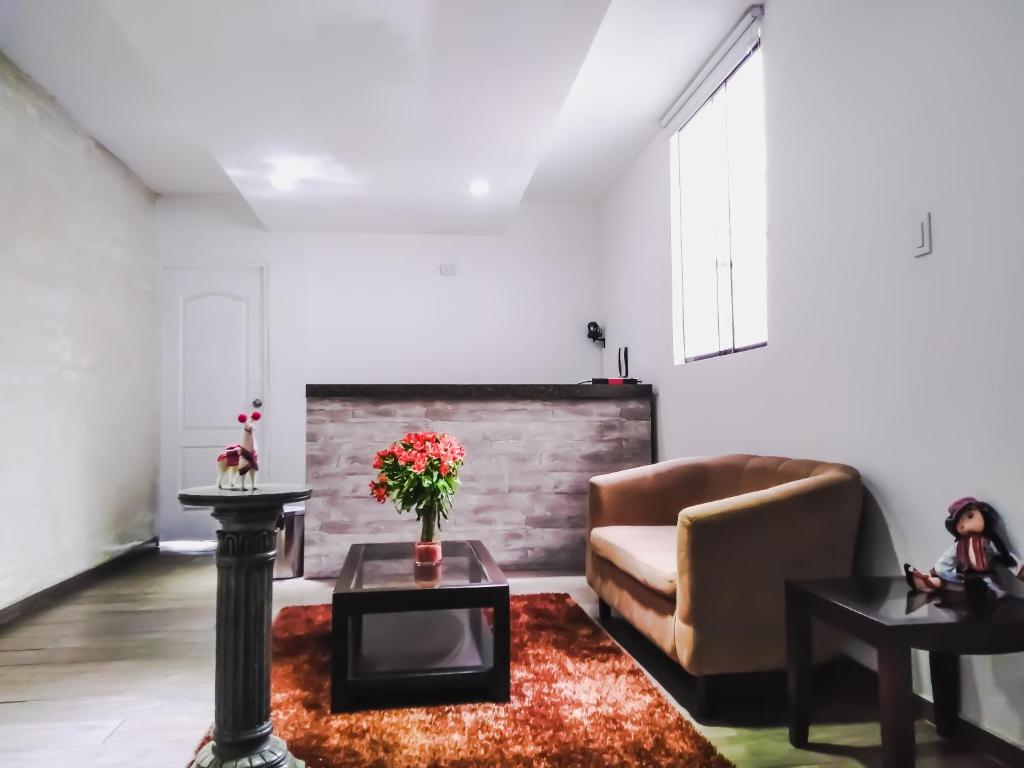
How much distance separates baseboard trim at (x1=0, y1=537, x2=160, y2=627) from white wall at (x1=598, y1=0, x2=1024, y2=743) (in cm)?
352

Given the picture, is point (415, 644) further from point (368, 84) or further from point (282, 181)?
point (282, 181)

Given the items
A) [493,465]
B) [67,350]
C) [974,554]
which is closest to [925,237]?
[974,554]

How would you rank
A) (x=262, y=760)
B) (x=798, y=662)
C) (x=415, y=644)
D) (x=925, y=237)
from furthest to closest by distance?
(x=415, y=644) → (x=925, y=237) → (x=798, y=662) → (x=262, y=760)

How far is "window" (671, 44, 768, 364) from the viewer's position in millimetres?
3400

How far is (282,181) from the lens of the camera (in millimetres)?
4547

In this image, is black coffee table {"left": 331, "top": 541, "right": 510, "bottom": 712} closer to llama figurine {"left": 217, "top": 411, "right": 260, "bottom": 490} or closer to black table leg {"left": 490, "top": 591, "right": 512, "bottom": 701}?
black table leg {"left": 490, "top": 591, "right": 512, "bottom": 701}

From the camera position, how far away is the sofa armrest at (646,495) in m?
3.36

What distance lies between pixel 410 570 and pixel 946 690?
67.1 inches

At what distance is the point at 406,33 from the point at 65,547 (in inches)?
131

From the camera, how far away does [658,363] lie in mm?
4656

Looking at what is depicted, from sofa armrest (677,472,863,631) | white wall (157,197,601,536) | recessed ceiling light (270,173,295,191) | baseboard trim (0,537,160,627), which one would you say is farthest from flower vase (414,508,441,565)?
white wall (157,197,601,536)

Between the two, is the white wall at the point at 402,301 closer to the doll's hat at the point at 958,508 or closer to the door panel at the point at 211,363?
the door panel at the point at 211,363

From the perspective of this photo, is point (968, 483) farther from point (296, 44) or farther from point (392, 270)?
point (392, 270)

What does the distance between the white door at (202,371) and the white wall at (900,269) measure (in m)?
3.88
